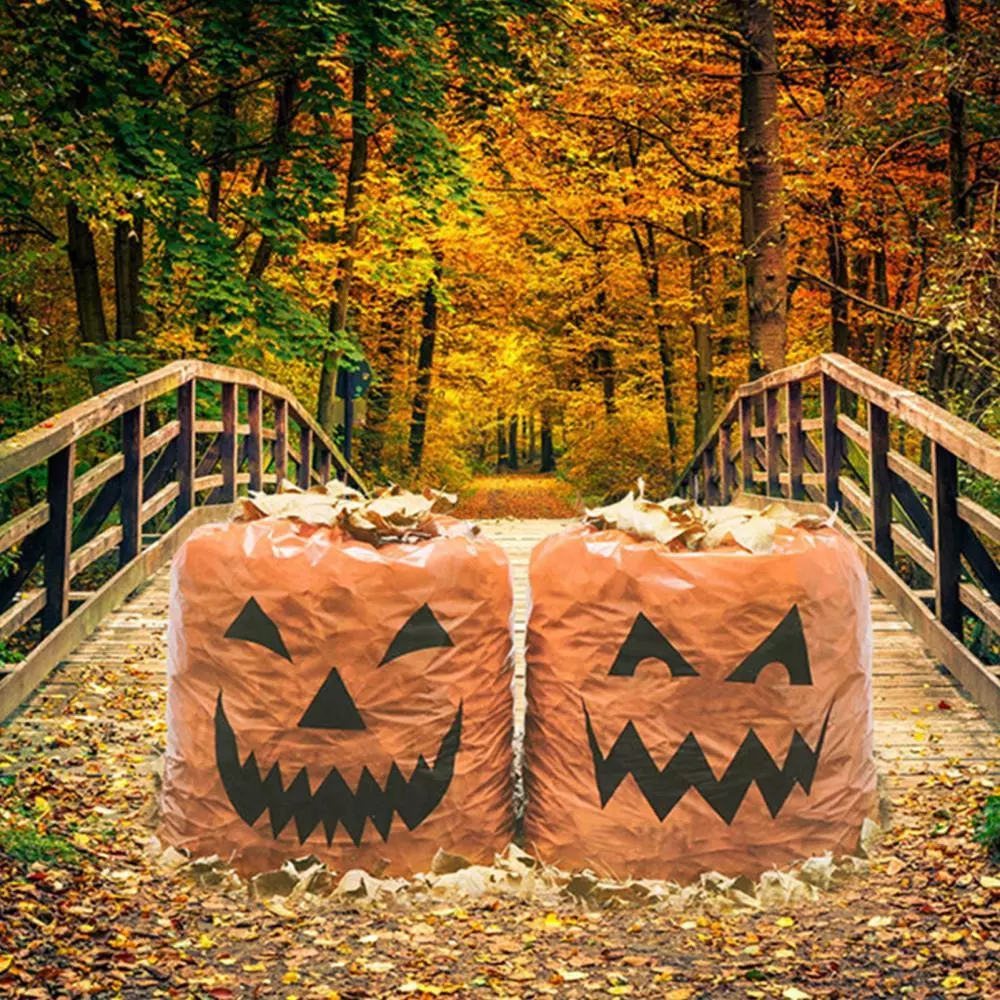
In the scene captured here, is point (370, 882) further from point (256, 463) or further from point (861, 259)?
point (861, 259)

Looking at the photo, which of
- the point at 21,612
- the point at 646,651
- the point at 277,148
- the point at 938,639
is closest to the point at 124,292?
the point at 277,148

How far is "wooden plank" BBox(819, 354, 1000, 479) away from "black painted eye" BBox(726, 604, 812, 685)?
1.25 m

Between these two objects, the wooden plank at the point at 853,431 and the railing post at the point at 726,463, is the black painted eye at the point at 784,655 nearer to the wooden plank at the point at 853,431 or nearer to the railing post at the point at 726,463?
the wooden plank at the point at 853,431

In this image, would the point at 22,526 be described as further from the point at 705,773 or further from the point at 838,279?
the point at 838,279

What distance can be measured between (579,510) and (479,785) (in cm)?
1685

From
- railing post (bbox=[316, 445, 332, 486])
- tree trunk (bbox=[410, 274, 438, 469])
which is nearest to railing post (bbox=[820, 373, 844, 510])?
railing post (bbox=[316, 445, 332, 486])

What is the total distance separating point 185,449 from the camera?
Result: 289 inches

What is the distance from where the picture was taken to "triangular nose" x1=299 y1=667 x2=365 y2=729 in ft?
11.0

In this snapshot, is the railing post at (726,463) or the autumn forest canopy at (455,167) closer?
the autumn forest canopy at (455,167)

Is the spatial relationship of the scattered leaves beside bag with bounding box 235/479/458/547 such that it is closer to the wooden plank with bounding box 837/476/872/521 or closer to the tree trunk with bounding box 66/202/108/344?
the wooden plank with bounding box 837/476/872/521

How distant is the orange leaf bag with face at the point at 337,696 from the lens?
336 cm

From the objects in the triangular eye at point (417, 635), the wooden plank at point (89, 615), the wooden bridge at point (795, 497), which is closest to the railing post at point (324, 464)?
the wooden bridge at point (795, 497)

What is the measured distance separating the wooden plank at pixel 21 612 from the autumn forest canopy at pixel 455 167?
1286 millimetres

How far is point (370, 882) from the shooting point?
3352 millimetres
